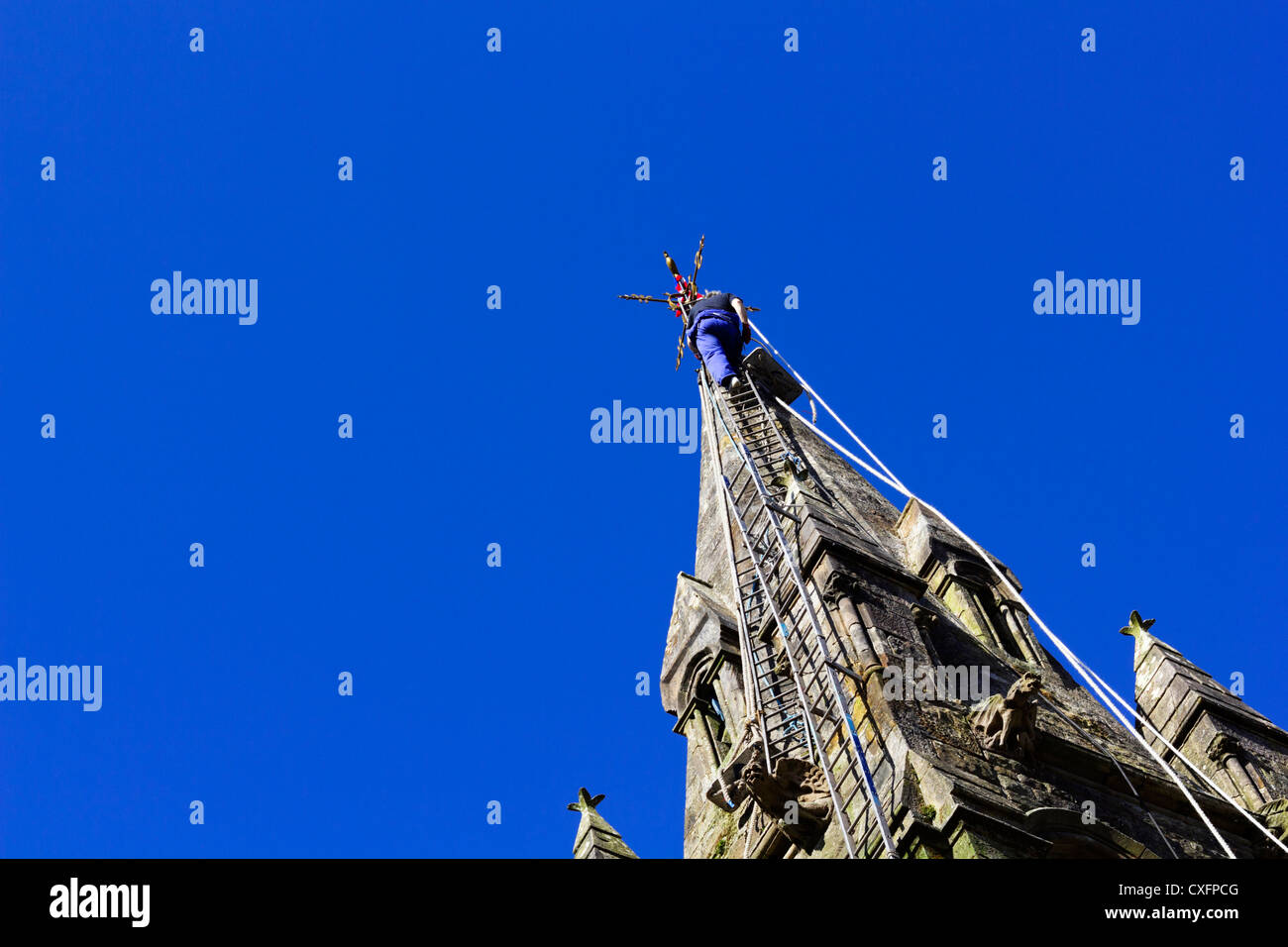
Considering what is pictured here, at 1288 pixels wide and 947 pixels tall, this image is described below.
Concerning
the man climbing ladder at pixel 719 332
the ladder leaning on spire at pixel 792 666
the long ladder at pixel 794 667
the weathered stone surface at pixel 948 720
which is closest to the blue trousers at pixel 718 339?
the man climbing ladder at pixel 719 332

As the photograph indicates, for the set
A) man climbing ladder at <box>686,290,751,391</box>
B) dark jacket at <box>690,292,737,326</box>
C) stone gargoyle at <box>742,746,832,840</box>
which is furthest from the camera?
dark jacket at <box>690,292,737,326</box>

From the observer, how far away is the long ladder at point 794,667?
14703 millimetres

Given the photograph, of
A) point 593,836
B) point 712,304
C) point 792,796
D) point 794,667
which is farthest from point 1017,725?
point 712,304

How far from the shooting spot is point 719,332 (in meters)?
31.8

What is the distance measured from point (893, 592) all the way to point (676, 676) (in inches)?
175

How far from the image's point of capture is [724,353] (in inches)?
1223

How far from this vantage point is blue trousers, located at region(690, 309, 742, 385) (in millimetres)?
30781

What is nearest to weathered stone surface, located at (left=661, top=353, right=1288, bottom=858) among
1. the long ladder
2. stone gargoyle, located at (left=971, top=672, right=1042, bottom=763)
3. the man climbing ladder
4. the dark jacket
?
stone gargoyle, located at (left=971, top=672, right=1042, bottom=763)

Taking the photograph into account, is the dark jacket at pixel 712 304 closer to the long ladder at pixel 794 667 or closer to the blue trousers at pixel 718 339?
the blue trousers at pixel 718 339

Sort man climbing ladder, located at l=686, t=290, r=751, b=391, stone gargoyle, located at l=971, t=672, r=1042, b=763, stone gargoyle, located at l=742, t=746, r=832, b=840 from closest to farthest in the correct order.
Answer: stone gargoyle, located at l=742, t=746, r=832, b=840
stone gargoyle, located at l=971, t=672, r=1042, b=763
man climbing ladder, located at l=686, t=290, r=751, b=391

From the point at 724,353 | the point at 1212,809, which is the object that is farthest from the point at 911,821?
the point at 724,353

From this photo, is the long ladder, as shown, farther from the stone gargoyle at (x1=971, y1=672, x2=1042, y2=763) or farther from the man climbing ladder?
the man climbing ladder

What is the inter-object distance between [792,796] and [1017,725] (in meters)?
2.56

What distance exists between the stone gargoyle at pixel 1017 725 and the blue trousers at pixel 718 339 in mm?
15218
